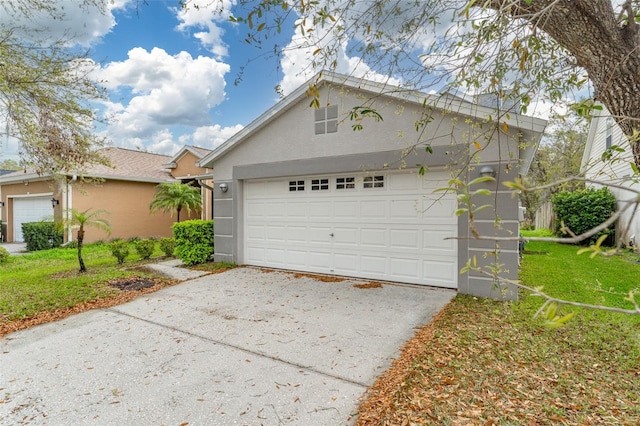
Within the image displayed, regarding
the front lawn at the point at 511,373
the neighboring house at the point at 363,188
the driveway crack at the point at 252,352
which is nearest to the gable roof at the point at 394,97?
the neighboring house at the point at 363,188

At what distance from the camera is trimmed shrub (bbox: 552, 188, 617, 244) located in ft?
40.7

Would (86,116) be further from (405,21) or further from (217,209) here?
(405,21)

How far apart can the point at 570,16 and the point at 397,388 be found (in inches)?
147

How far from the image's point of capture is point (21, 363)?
3.78 meters

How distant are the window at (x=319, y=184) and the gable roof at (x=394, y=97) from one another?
185 centimetres

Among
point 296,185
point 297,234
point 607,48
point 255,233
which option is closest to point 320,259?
point 297,234

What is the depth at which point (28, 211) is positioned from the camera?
14.9 meters

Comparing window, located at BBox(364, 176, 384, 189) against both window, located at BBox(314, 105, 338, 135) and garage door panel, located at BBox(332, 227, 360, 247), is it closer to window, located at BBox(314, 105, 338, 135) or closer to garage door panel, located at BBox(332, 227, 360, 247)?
garage door panel, located at BBox(332, 227, 360, 247)

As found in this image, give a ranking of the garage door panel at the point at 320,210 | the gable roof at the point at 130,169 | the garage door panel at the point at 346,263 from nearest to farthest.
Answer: the garage door panel at the point at 346,263, the garage door panel at the point at 320,210, the gable roof at the point at 130,169

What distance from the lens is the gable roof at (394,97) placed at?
4.98 m

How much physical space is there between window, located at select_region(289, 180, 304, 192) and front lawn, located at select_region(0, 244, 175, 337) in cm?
360

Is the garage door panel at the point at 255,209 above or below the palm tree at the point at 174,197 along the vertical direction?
below

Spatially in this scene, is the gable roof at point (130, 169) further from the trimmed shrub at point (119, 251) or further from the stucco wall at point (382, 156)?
the stucco wall at point (382, 156)

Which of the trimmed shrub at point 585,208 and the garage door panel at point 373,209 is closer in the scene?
the garage door panel at point 373,209
